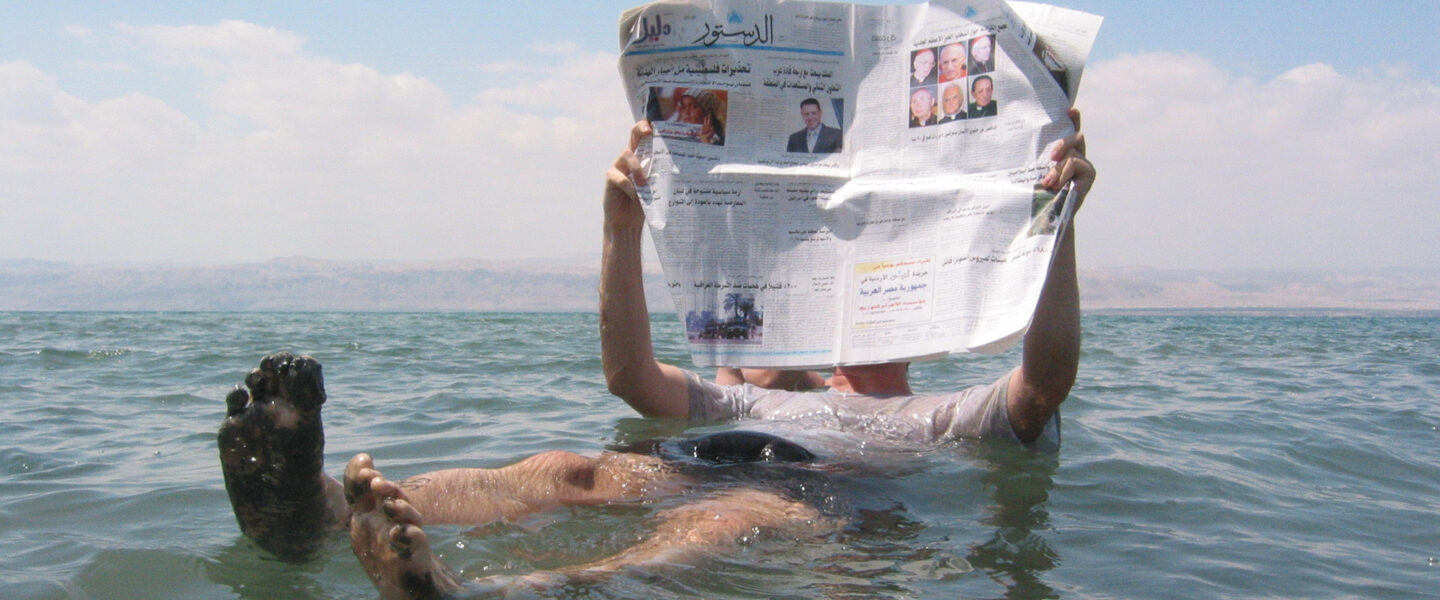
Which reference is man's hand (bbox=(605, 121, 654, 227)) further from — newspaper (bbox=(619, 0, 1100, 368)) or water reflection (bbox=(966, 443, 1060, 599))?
water reflection (bbox=(966, 443, 1060, 599))

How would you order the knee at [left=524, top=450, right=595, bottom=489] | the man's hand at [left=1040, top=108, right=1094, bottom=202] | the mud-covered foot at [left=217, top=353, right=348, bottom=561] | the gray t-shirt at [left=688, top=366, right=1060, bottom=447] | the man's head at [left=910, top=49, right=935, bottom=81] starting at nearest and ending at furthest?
1. the mud-covered foot at [left=217, top=353, right=348, bottom=561]
2. the knee at [left=524, top=450, right=595, bottom=489]
3. the man's hand at [left=1040, top=108, right=1094, bottom=202]
4. the man's head at [left=910, top=49, right=935, bottom=81]
5. the gray t-shirt at [left=688, top=366, right=1060, bottom=447]

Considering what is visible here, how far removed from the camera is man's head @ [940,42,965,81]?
124 inches

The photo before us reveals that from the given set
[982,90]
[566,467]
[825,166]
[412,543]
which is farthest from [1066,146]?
[412,543]

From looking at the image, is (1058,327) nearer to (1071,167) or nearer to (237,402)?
(1071,167)

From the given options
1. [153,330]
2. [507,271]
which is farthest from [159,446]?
[507,271]

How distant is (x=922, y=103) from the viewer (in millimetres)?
3182

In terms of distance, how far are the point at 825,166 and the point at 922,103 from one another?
1.24 feet

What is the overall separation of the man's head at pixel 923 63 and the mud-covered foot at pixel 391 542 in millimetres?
2146

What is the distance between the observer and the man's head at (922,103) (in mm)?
3166

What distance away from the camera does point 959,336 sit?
3.02 m

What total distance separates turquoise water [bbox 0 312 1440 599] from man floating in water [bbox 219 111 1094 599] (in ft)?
0.26

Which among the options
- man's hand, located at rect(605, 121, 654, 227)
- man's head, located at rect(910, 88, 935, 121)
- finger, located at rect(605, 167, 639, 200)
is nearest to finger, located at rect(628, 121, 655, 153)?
man's hand, located at rect(605, 121, 654, 227)

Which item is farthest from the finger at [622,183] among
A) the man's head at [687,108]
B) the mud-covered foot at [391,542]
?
the mud-covered foot at [391,542]

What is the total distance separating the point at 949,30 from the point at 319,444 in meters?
2.29
